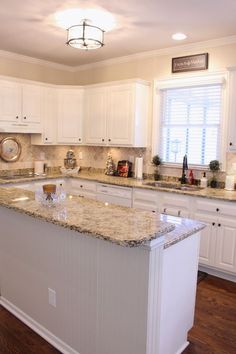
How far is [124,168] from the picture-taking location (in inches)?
190

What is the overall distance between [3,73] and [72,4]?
2.21 m

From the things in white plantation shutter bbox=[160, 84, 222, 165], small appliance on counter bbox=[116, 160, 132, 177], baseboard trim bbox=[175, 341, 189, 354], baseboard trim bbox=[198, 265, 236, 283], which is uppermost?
white plantation shutter bbox=[160, 84, 222, 165]

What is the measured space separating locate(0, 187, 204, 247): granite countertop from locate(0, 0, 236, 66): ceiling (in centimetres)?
189

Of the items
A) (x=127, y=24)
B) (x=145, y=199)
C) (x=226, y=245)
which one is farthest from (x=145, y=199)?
(x=127, y=24)

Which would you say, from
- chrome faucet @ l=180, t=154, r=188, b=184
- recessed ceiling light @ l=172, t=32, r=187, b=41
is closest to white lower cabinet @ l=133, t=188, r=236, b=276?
chrome faucet @ l=180, t=154, r=188, b=184

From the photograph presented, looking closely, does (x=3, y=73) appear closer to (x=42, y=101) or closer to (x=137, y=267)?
(x=42, y=101)

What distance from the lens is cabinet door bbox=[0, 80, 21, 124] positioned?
440 cm

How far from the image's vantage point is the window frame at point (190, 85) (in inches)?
153

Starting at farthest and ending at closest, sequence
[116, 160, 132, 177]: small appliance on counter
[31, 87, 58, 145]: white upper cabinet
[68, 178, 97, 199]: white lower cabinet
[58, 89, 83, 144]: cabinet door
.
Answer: [58, 89, 83, 144]: cabinet door → [31, 87, 58, 145]: white upper cabinet → [116, 160, 132, 177]: small appliance on counter → [68, 178, 97, 199]: white lower cabinet

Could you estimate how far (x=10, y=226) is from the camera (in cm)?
259

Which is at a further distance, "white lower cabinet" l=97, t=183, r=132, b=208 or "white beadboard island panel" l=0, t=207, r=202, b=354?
"white lower cabinet" l=97, t=183, r=132, b=208

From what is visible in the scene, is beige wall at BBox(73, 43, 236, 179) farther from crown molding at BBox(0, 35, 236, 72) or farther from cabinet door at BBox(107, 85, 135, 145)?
cabinet door at BBox(107, 85, 135, 145)

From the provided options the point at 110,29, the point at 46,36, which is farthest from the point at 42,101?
the point at 110,29

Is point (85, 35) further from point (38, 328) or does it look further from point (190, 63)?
point (38, 328)
